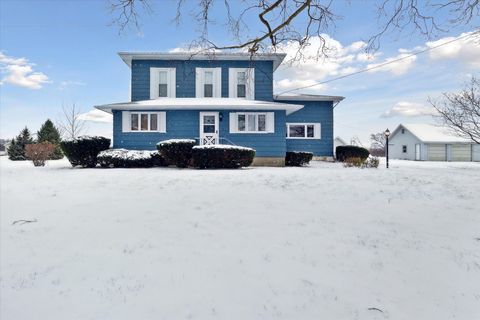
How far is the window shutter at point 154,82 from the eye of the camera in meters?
19.0

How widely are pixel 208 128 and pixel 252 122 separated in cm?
254

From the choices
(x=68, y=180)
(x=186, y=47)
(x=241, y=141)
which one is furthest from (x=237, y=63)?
(x=68, y=180)

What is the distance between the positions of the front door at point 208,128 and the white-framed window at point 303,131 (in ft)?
21.2

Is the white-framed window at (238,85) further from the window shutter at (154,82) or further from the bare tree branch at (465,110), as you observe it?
the bare tree branch at (465,110)

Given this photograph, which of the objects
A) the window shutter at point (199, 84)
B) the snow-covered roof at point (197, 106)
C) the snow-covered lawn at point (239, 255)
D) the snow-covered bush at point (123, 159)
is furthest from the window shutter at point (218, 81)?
the snow-covered lawn at point (239, 255)

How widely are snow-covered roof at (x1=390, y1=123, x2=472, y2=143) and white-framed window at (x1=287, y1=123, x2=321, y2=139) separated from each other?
20.1 m

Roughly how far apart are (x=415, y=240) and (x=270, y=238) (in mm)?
2348

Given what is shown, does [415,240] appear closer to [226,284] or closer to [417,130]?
[226,284]

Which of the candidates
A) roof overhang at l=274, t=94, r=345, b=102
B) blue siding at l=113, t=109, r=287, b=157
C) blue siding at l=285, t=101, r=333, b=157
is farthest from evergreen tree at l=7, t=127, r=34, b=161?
blue siding at l=285, t=101, r=333, b=157

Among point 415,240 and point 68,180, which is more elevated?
point 68,180

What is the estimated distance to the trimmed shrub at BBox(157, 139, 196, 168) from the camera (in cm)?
1384

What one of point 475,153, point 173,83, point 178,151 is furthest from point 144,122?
point 475,153

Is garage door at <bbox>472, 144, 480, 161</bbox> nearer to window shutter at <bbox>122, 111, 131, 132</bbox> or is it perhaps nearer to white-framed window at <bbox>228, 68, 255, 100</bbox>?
white-framed window at <bbox>228, 68, 255, 100</bbox>

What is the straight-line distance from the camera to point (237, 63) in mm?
19219
